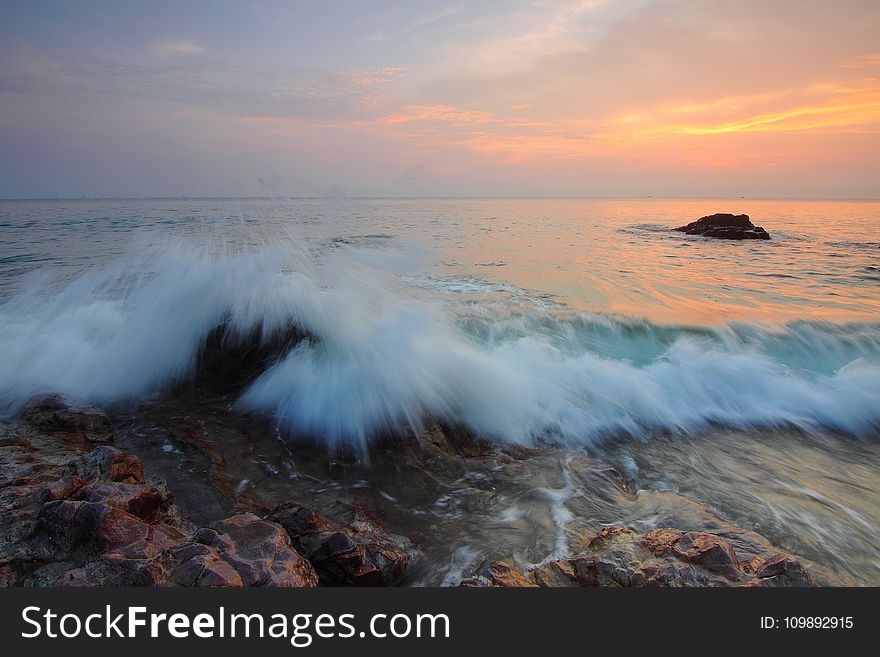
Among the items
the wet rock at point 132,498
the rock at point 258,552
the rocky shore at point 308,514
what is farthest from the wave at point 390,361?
the rock at point 258,552

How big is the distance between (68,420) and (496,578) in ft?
12.8

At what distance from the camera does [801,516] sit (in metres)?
3.57

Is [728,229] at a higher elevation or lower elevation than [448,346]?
higher

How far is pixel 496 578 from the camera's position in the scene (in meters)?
2.38

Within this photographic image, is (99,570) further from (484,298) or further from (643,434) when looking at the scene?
(484,298)

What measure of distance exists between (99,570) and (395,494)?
6.30ft

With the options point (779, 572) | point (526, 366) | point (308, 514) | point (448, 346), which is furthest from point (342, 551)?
point (526, 366)

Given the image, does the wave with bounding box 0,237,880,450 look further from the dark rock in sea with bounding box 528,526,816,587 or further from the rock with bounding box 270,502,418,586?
the dark rock in sea with bounding box 528,526,816,587

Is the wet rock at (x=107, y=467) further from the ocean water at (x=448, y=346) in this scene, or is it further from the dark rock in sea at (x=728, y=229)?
the dark rock in sea at (x=728, y=229)

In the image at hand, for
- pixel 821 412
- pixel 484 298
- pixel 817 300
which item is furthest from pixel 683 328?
pixel 817 300

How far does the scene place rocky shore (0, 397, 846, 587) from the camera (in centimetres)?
225

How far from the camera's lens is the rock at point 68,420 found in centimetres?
381

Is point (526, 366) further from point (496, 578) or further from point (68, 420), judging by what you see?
point (68, 420)

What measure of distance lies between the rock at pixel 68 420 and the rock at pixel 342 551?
2.15 metres
